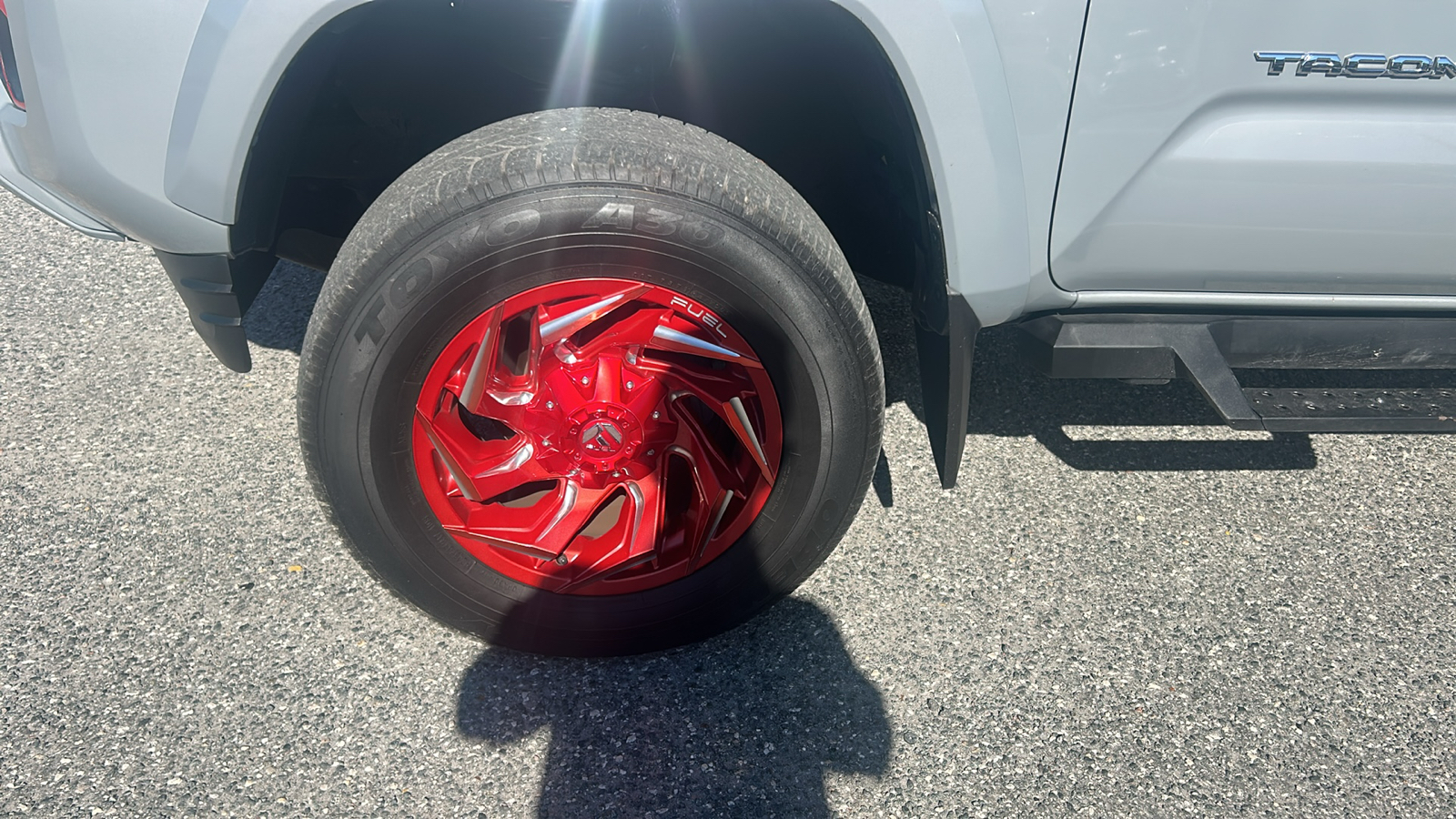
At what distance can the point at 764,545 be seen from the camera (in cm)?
201

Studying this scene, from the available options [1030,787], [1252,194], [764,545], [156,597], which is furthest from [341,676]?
[1252,194]

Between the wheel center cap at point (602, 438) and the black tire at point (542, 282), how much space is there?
0.32 m

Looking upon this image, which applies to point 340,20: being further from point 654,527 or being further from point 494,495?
point 654,527

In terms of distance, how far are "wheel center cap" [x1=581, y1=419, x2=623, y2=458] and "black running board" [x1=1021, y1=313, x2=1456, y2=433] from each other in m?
0.92

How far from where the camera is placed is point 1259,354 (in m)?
2.07

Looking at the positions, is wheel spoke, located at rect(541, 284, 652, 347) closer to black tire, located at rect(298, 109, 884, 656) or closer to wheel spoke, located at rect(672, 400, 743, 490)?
black tire, located at rect(298, 109, 884, 656)

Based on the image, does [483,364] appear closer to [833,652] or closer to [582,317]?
[582,317]

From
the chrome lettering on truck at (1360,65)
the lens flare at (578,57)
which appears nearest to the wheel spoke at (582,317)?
the lens flare at (578,57)

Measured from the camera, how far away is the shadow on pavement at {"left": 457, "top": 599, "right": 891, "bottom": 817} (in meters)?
1.84

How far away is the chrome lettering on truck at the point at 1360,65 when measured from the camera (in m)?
1.63

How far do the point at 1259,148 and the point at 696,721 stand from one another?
4.98 feet

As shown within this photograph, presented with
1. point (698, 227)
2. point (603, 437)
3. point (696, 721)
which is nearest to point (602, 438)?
point (603, 437)

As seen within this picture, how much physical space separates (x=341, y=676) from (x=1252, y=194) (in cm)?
203

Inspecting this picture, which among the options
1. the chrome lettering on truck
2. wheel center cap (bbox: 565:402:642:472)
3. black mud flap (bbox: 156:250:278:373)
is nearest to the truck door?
the chrome lettering on truck
